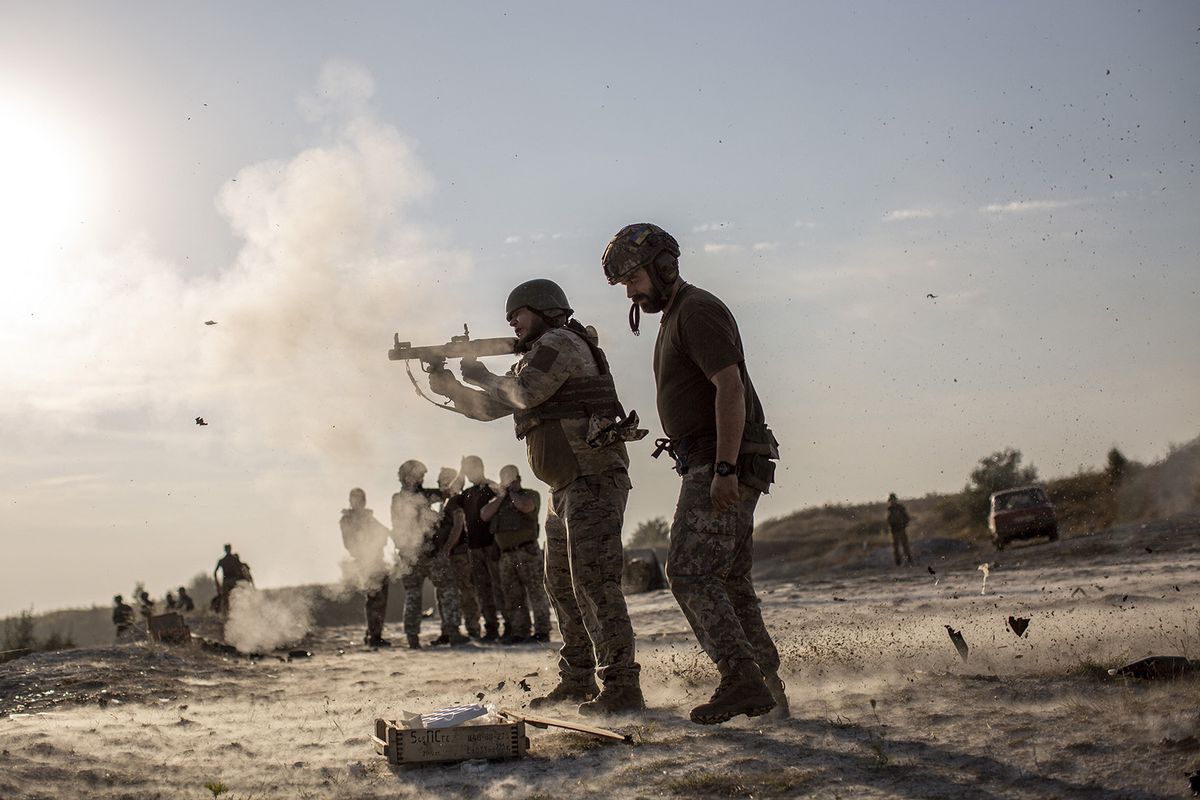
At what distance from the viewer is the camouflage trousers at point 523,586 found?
14094 mm

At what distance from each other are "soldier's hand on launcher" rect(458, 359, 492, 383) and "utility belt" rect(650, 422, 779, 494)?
1822 mm

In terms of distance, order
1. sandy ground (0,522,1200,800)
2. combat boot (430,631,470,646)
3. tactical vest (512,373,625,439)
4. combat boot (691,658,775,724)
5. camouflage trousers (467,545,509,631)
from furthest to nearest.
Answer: combat boot (430,631,470,646), camouflage trousers (467,545,509,631), tactical vest (512,373,625,439), combat boot (691,658,775,724), sandy ground (0,522,1200,800)

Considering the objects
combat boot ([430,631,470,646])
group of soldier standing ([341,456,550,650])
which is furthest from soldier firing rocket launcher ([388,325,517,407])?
combat boot ([430,631,470,646])

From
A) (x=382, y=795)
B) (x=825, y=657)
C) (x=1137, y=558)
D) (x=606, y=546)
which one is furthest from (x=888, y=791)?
(x=1137, y=558)

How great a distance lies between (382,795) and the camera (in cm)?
491

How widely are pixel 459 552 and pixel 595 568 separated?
902cm

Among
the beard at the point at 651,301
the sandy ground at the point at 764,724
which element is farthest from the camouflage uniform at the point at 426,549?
the beard at the point at 651,301

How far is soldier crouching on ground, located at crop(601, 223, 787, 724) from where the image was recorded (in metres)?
5.18

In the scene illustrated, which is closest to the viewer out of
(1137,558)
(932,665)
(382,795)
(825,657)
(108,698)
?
(382,795)

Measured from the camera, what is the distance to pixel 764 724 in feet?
18.7

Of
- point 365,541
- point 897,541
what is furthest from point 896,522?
point 365,541

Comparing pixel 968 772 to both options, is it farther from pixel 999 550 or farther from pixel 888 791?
pixel 999 550

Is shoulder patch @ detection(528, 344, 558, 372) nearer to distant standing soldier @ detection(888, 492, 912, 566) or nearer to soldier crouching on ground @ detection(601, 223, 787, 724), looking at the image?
soldier crouching on ground @ detection(601, 223, 787, 724)

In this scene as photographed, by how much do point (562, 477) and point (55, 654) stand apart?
846cm
